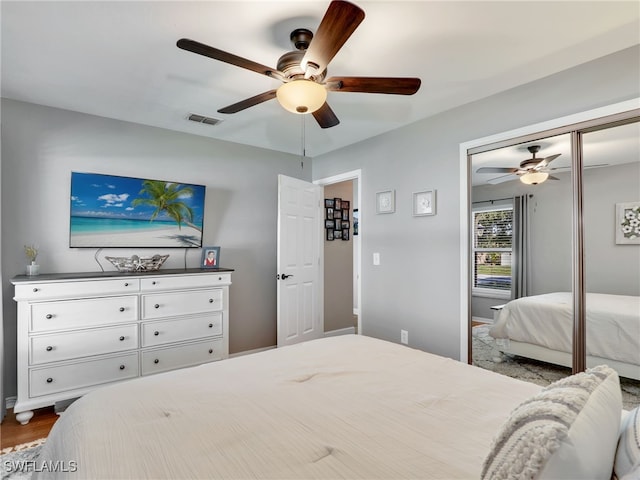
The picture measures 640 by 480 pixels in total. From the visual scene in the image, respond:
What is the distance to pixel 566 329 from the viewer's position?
7.91 ft

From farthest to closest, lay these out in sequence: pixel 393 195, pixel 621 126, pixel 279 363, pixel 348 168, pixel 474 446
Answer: pixel 348 168, pixel 393 195, pixel 621 126, pixel 279 363, pixel 474 446

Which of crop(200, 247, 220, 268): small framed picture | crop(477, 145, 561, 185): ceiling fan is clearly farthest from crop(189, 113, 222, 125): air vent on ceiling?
crop(477, 145, 561, 185): ceiling fan

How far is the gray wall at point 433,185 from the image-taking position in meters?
2.35

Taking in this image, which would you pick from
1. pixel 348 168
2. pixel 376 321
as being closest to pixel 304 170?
pixel 348 168

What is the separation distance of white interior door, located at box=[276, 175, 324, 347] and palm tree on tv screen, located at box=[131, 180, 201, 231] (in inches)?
38.4

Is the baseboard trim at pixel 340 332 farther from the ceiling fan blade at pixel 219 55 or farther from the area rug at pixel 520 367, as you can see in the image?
the ceiling fan blade at pixel 219 55

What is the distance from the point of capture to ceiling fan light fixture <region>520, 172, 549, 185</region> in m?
2.57

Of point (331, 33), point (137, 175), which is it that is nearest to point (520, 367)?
point (331, 33)

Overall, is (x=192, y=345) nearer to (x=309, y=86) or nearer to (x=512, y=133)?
(x=309, y=86)

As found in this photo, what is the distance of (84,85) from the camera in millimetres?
2635

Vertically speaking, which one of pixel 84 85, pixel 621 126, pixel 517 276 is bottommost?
pixel 517 276

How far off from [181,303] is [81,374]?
2.91 ft

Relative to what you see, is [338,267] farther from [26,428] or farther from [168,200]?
[26,428]

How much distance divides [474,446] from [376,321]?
2763 millimetres
